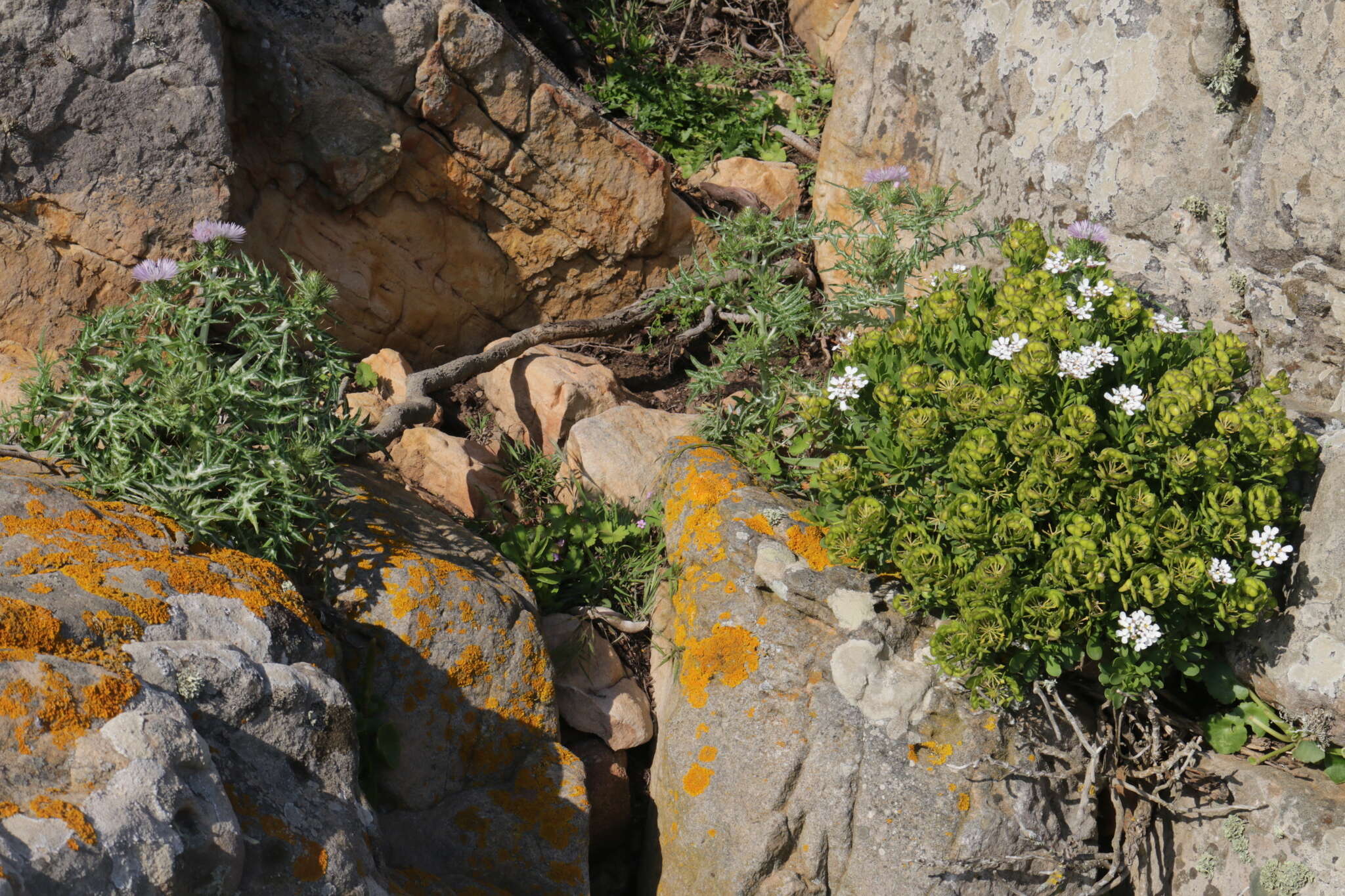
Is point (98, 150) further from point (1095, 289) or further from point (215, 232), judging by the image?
point (1095, 289)

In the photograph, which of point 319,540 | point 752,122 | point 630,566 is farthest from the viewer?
point 752,122

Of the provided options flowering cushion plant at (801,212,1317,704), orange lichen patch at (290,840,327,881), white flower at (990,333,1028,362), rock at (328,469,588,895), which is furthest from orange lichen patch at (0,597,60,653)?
white flower at (990,333,1028,362)

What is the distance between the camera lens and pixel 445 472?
427 centimetres

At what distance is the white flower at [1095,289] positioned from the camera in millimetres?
3316

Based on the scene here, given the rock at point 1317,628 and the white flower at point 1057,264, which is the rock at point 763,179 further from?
the rock at point 1317,628

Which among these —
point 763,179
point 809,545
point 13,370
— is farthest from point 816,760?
point 763,179

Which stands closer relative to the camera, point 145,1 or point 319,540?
point 319,540

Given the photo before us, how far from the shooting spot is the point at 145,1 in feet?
12.5

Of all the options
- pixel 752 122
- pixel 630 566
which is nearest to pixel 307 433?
pixel 630 566

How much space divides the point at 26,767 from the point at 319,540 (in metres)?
1.44

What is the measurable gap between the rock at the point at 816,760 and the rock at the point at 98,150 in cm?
250

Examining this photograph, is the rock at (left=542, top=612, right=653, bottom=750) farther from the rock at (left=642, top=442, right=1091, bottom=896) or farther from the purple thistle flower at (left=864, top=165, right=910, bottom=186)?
the purple thistle flower at (left=864, top=165, right=910, bottom=186)

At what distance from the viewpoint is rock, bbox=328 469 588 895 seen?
3.16 metres

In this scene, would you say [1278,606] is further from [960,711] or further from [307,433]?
[307,433]
